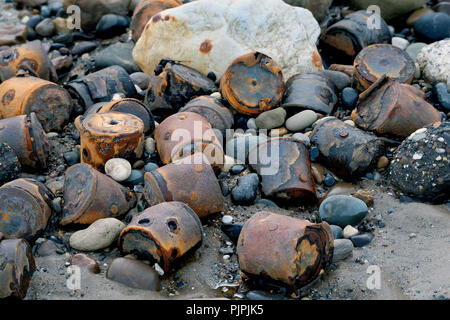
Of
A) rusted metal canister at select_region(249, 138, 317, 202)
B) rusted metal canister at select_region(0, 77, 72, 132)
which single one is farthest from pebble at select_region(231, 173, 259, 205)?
rusted metal canister at select_region(0, 77, 72, 132)

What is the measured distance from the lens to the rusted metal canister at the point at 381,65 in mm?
5320

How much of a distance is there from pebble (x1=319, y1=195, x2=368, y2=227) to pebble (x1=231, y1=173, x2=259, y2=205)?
60 centimetres

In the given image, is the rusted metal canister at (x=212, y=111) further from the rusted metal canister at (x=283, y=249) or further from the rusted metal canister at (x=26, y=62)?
the rusted metal canister at (x=26, y=62)

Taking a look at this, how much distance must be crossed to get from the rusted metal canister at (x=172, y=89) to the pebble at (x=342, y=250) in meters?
2.34

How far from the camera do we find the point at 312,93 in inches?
205

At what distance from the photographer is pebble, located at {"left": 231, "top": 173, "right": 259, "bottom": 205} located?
4273mm

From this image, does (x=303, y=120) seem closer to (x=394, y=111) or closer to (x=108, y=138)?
(x=394, y=111)

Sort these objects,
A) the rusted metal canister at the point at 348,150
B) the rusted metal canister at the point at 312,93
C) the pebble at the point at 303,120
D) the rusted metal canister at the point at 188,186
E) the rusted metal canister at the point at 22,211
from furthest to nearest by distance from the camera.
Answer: the rusted metal canister at the point at 312,93, the pebble at the point at 303,120, the rusted metal canister at the point at 348,150, the rusted metal canister at the point at 188,186, the rusted metal canister at the point at 22,211

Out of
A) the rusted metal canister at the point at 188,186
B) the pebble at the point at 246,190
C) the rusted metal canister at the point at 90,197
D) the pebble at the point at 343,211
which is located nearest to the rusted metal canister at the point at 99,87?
the rusted metal canister at the point at 90,197

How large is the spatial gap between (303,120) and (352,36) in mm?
1638

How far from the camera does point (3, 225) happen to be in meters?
3.76

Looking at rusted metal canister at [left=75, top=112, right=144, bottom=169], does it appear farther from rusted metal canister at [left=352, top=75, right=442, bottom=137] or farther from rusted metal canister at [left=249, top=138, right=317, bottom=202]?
rusted metal canister at [left=352, top=75, right=442, bottom=137]

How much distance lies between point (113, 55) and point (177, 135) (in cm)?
232

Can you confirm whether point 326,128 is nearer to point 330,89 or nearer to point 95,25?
point 330,89
